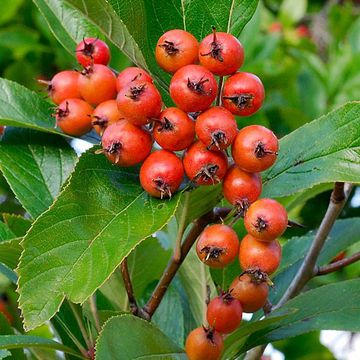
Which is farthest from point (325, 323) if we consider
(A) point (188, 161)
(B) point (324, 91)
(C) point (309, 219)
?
(B) point (324, 91)

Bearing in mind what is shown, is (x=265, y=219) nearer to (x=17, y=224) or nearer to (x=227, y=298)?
(x=227, y=298)

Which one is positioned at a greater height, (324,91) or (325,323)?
(325,323)

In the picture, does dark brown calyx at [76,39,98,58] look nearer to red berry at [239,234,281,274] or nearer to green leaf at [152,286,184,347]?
red berry at [239,234,281,274]

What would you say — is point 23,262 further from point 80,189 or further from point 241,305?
point 241,305

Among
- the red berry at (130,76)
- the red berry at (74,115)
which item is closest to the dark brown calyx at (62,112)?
the red berry at (74,115)

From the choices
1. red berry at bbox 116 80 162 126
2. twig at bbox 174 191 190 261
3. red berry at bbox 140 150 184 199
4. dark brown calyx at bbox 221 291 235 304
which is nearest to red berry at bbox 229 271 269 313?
dark brown calyx at bbox 221 291 235 304
